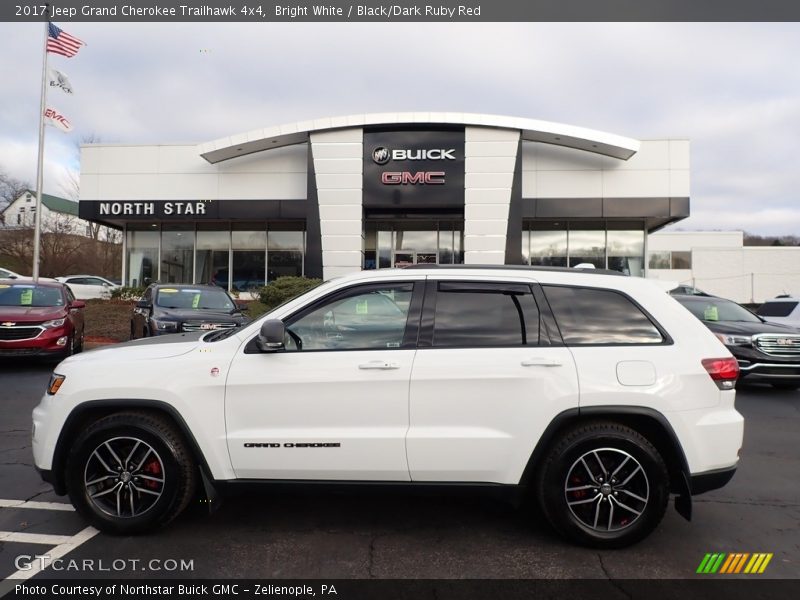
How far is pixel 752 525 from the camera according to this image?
3.79 metres

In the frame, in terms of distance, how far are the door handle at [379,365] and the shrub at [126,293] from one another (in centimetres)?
2183

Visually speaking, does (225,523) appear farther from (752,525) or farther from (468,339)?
(752,525)

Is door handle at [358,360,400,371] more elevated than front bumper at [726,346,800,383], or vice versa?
door handle at [358,360,400,371]

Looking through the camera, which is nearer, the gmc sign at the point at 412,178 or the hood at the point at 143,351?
the hood at the point at 143,351

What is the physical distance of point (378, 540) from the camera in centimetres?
344

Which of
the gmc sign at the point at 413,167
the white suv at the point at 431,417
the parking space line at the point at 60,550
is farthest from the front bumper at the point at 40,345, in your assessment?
the gmc sign at the point at 413,167

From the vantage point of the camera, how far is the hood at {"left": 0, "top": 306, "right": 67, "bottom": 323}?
9.52m

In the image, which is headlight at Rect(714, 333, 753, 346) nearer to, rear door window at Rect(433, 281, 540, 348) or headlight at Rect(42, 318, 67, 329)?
rear door window at Rect(433, 281, 540, 348)

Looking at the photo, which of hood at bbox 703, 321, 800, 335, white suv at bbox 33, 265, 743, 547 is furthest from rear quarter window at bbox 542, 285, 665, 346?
hood at bbox 703, 321, 800, 335

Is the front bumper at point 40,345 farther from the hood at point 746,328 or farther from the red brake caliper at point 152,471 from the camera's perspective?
the hood at point 746,328

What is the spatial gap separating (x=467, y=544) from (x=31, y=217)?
66784mm

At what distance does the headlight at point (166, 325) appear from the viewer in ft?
33.7

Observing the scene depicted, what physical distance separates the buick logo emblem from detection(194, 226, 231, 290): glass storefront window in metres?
8.16
